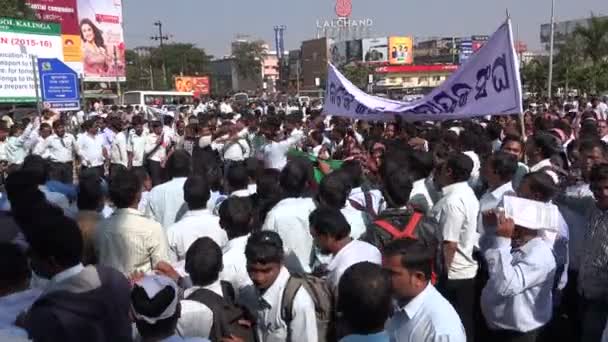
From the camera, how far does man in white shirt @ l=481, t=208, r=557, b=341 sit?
3.14m

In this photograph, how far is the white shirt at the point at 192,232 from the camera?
402 centimetres

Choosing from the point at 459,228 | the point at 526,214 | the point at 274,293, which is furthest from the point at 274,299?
the point at 459,228

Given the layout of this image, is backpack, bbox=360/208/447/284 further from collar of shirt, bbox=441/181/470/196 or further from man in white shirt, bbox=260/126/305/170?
man in white shirt, bbox=260/126/305/170

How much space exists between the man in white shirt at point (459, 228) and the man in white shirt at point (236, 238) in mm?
1266

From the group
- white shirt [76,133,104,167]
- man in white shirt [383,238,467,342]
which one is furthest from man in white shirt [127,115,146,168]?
man in white shirt [383,238,467,342]

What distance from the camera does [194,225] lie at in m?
4.05

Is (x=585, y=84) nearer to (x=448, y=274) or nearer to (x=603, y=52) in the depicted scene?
(x=603, y=52)

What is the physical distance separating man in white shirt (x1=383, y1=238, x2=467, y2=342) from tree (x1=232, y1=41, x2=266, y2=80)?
9223cm

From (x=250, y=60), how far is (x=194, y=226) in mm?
91079

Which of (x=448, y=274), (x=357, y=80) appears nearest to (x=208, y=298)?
(x=448, y=274)

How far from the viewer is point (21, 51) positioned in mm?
18000

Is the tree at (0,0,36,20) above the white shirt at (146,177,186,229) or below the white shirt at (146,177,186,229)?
above

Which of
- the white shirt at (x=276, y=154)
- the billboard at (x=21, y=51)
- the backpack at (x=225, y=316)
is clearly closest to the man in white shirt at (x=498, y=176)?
the backpack at (x=225, y=316)

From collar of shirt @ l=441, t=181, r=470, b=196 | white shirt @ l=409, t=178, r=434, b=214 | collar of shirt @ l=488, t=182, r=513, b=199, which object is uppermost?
collar of shirt @ l=441, t=181, r=470, b=196
